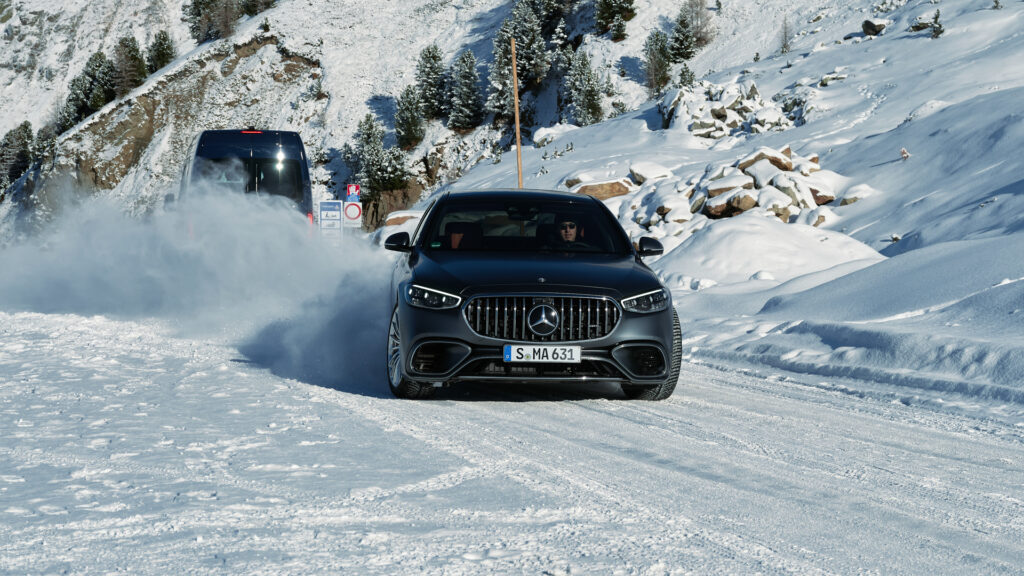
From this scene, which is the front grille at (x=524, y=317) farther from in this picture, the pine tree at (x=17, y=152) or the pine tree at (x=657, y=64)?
the pine tree at (x=17, y=152)

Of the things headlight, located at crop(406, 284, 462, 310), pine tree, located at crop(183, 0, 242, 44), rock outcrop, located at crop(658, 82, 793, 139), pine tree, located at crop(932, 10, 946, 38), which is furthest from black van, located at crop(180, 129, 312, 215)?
pine tree, located at crop(183, 0, 242, 44)

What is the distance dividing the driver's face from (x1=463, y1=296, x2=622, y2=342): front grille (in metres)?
1.28

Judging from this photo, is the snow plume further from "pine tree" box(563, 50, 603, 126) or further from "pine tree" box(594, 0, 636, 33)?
"pine tree" box(594, 0, 636, 33)

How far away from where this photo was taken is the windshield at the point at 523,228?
7035mm

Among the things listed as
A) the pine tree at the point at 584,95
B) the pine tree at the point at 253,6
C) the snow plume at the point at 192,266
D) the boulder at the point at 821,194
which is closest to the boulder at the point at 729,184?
the boulder at the point at 821,194

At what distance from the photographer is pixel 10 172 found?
3452 inches

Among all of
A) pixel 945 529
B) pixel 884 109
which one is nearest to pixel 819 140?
pixel 884 109

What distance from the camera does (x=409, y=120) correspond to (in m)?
61.4

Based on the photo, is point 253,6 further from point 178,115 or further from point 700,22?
point 700,22

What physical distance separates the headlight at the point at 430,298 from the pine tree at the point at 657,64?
46525mm

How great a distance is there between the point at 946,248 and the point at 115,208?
47.9ft

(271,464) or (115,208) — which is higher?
(115,208)

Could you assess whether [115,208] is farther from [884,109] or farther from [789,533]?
[884,109]

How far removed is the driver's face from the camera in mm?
7199
